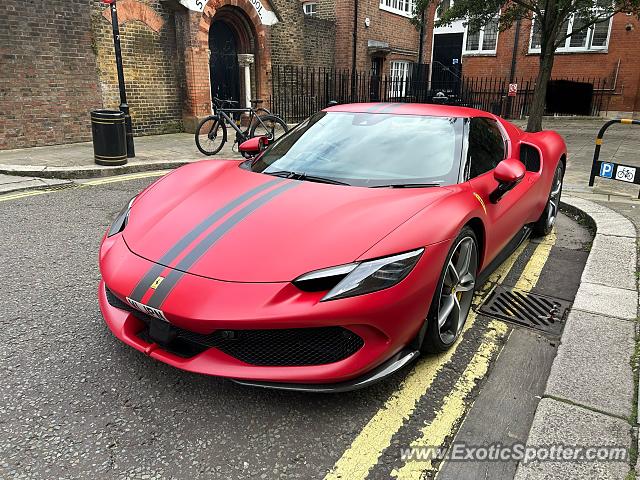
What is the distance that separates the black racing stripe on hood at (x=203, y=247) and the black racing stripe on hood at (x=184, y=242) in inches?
2.6

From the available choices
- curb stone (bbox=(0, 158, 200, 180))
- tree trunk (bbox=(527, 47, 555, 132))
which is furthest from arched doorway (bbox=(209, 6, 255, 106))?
tree trunk (bbox=(527, 47, 555, 132))

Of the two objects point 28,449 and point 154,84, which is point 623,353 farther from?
point 154,84

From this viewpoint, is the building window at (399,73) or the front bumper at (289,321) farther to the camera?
the building window at (399,73)

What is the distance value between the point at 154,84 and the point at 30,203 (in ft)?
23.3

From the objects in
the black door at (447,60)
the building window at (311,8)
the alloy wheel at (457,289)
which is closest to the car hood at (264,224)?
the alloy wheel at (457,289)

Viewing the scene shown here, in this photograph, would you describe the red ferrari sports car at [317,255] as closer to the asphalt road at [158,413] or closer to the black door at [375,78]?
the asphalt road at [158,413]

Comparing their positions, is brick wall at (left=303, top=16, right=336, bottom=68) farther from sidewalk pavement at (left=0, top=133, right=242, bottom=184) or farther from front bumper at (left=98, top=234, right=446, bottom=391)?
front bumper at (left=98, top=234, right=446, bottom=391)

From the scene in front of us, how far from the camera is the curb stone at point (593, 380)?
195cm

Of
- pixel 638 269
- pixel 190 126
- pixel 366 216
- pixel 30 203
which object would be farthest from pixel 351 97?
pixel 366 216

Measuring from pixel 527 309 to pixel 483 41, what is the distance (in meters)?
24.2

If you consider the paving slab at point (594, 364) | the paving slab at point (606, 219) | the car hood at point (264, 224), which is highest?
the car hood at point (264, 224)

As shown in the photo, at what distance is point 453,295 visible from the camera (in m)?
2.76

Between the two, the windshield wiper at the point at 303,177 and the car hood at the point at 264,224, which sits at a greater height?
the windshield wiper at the point at 303,177

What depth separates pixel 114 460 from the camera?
196 cm
